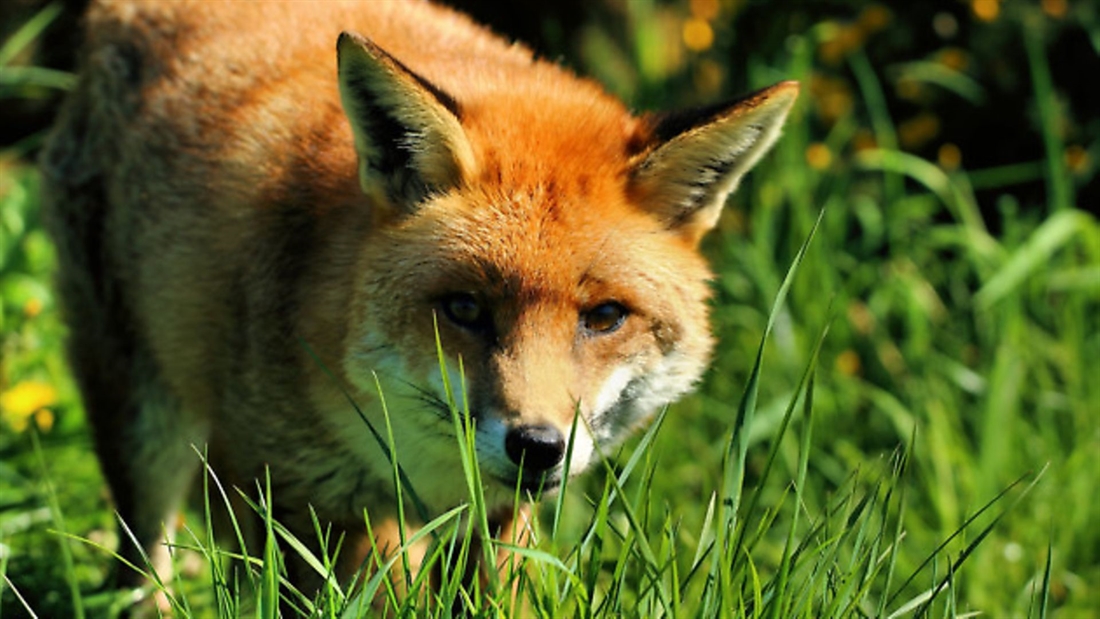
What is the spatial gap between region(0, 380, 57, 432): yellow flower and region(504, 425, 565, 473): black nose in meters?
2.58

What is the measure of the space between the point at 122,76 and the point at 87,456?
1.65 meters

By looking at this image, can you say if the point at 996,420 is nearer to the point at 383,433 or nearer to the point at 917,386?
the point at 917,386

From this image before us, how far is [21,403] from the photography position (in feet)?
15.8

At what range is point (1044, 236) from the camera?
5.45 meters

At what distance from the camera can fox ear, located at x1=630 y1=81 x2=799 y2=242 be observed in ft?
11.1

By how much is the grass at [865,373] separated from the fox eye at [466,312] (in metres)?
1.03

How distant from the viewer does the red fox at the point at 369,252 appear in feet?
10.5

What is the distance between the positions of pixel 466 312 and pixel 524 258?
0.65ft

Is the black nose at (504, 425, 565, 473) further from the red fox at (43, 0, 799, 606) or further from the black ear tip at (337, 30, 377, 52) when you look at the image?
the black ear tip at (337, 30, 377, 52)

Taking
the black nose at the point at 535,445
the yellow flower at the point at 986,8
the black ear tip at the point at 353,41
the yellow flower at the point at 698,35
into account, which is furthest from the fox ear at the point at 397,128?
the yellow flower at the point at 986,8

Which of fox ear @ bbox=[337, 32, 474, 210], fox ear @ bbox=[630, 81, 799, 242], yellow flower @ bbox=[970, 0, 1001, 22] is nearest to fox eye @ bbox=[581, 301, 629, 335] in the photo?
fox ear @ bbox=[630, 81, 799, 242]

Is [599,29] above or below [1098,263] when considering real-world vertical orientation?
above

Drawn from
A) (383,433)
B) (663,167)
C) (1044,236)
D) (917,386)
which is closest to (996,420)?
(917,386)

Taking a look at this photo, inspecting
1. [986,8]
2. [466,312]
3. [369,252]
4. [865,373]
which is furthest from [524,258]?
[986,8]
